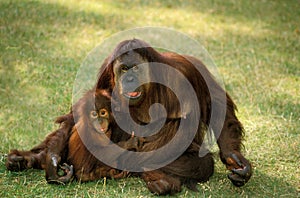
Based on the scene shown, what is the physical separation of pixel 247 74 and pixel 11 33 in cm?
251

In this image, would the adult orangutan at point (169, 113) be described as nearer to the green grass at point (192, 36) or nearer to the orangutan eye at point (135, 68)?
the orangutan eye at point (135, 68)

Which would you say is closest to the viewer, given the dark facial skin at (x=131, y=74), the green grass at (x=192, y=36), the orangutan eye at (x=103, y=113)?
the dark facial skin at (x=131, y=74)

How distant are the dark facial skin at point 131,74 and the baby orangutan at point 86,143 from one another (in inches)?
7.0

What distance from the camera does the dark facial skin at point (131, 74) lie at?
334 cm

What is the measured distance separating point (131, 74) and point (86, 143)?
0.50 meters

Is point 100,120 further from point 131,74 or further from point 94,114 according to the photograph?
point 131,74

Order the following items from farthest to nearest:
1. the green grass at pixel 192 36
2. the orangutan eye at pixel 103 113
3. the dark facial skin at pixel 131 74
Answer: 1. the green grass at pixel 192 36
2. the orangutan eye at pixel 103 113
3. the dark facial skin at pixel 131 74

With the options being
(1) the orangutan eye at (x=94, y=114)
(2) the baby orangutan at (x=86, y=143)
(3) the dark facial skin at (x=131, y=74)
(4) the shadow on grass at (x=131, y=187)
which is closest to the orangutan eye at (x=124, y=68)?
(3) the dark facial skin at (x=131, y=74)

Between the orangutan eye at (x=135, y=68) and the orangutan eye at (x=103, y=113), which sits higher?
the orangutan eye at (x=135, y=68)

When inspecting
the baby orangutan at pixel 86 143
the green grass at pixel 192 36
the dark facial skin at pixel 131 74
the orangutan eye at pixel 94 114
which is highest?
the dark facial skin at pixel 131 74

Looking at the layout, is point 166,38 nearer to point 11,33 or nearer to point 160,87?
point 11,33

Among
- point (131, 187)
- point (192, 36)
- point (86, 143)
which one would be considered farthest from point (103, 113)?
point (192, 36)

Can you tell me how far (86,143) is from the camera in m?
3.51

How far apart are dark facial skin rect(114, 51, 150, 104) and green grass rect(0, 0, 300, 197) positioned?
0.55m
